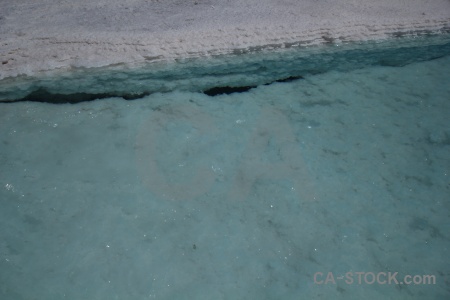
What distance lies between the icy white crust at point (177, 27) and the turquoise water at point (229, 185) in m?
0.09

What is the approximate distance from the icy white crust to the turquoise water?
9 centimetres

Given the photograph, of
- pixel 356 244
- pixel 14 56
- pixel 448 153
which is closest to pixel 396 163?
pixel 448 153

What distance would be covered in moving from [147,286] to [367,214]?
1.94 feet

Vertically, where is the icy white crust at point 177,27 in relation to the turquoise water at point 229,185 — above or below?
above

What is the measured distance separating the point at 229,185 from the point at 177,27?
0.82 m

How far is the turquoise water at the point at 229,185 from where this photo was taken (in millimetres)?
785

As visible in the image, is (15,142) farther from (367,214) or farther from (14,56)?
(367,214)

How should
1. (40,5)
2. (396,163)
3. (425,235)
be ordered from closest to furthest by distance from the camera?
(425,235) → (396,163) → (40,5)

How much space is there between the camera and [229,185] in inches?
37.6

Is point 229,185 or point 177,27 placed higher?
point 177,27

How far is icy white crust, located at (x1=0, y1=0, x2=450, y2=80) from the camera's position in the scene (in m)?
1.30

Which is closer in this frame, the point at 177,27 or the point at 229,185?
the point at 229,185

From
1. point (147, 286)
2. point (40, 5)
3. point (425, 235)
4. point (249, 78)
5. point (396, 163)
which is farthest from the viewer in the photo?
point (40, 5)

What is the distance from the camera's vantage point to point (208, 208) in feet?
2.97
